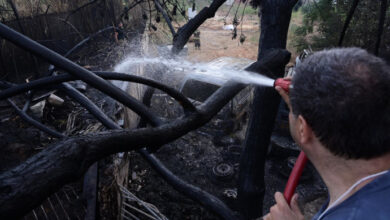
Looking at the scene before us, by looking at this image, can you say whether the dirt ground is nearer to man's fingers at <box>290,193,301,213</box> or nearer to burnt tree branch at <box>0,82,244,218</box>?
man's fingers at <box>290,193,301,213</box>

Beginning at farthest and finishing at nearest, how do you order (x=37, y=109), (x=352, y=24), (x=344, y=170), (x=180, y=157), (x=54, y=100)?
(x=352, y=24), (x=180, y=157), (x=54, y=100), (x=37, y=109), (x=344, y=170)

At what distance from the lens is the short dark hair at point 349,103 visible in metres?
1.02

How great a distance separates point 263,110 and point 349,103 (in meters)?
1.99

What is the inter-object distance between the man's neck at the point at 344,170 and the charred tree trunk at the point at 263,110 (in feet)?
4.86

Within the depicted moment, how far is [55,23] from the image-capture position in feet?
26.6

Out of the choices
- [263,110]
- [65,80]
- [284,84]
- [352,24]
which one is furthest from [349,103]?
[352,24]

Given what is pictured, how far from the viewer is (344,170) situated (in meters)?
1.14

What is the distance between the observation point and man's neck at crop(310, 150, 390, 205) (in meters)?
1.08

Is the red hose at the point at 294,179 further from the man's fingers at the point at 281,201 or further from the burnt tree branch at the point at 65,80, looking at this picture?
the burnt tree branch at the point at 65,80

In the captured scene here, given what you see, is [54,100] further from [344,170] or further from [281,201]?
[344,170]

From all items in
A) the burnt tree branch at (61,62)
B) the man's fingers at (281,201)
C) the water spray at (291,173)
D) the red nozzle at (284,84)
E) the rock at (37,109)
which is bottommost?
the rock at (37,109)

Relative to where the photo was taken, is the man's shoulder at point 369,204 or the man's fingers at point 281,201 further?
the man's fingers at point 281,201

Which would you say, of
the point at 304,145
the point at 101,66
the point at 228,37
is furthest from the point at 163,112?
the point at 228,37

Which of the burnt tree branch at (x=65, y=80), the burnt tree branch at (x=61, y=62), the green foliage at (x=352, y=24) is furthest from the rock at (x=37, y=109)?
the green foliage at (x=352, y=24)
